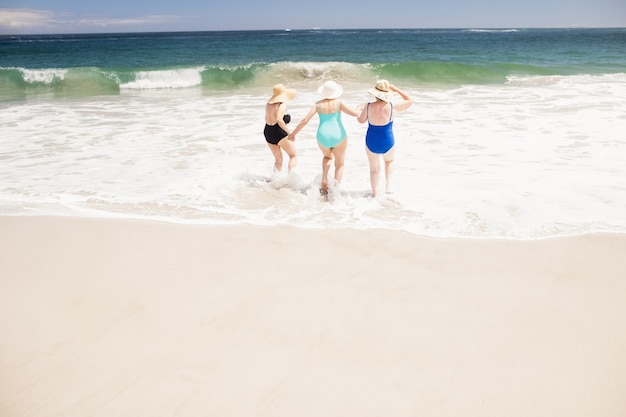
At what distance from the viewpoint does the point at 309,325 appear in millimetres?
3229

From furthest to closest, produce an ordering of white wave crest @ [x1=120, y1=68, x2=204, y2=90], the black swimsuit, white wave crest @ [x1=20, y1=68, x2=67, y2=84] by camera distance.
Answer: white wave crest @ [x1=20, y1=68, x2=67, y2=84]
white wave crest @ [x1=120, y1=68, x2=204, y2=90]
the black swimsuit

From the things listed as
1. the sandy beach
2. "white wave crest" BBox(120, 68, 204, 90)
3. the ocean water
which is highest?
"white wave crest" BBox(120, 68, 204, 90)

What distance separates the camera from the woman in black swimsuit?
5.96 metres

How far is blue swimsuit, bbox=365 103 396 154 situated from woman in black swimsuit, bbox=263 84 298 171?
43.0 inches

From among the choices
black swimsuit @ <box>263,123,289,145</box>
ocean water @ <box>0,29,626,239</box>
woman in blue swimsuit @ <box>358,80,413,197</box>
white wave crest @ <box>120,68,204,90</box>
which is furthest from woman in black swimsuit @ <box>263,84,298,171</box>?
white wave crest @ <box>120,68,204,90</box>

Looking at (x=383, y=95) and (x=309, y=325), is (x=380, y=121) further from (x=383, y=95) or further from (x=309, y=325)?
(x=309, y=325)

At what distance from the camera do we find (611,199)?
5.43m

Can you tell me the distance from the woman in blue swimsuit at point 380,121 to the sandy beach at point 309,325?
1.36 m

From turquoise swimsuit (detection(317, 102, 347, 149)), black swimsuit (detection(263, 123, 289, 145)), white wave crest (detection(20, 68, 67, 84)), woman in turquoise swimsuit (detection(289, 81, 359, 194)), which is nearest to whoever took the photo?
woman in turquoise swimsuit (detection(289, 81, 359, 194))

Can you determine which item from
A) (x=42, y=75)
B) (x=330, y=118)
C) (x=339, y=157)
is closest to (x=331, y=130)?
(x=330, y=118)

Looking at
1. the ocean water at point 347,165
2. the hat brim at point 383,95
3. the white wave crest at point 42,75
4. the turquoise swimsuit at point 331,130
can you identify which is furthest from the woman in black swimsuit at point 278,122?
the white wave crest at point 42,75

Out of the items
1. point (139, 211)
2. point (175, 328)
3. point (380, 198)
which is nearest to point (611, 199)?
point (380, 198)

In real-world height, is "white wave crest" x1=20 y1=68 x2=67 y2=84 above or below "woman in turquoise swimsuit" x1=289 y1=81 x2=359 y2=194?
above

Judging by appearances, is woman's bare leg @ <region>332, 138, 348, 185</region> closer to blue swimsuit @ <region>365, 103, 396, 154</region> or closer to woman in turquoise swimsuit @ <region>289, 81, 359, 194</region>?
woman in turquoise swimsuit @ <region>289, 81, 359, 194</region>
